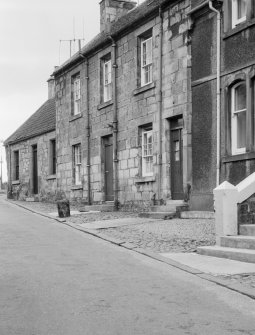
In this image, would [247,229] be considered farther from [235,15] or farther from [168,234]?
[235,15]

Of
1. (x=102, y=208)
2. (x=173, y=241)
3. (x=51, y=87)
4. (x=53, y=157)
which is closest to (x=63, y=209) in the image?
(x=102, y=208)

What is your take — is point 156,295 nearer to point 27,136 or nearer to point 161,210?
point 161,210

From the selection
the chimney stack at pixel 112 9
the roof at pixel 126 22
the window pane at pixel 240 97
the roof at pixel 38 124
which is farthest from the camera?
the roof at pixel 38 124

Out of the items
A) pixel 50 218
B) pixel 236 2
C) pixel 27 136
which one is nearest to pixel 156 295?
pixel 236 2

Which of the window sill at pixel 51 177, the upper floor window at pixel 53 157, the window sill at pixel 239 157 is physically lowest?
the window sill at pixel 51 177

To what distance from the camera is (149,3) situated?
19422 mm

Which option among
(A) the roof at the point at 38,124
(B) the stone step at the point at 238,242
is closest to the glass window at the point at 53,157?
(A) the roof at the point at 38,124

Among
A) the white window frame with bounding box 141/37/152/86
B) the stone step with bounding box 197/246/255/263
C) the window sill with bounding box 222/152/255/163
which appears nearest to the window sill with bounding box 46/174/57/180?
the white window frame with bounding box 141/37/152/86

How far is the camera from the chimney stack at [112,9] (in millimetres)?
23016

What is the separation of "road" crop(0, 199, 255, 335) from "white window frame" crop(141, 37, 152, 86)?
1008cm

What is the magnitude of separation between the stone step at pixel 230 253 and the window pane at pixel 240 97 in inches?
221

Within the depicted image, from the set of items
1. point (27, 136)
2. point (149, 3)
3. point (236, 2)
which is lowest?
point (27, 136)

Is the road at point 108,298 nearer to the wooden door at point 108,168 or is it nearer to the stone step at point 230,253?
the stone step at point 230,253

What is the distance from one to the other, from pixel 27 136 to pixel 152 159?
14592mm
